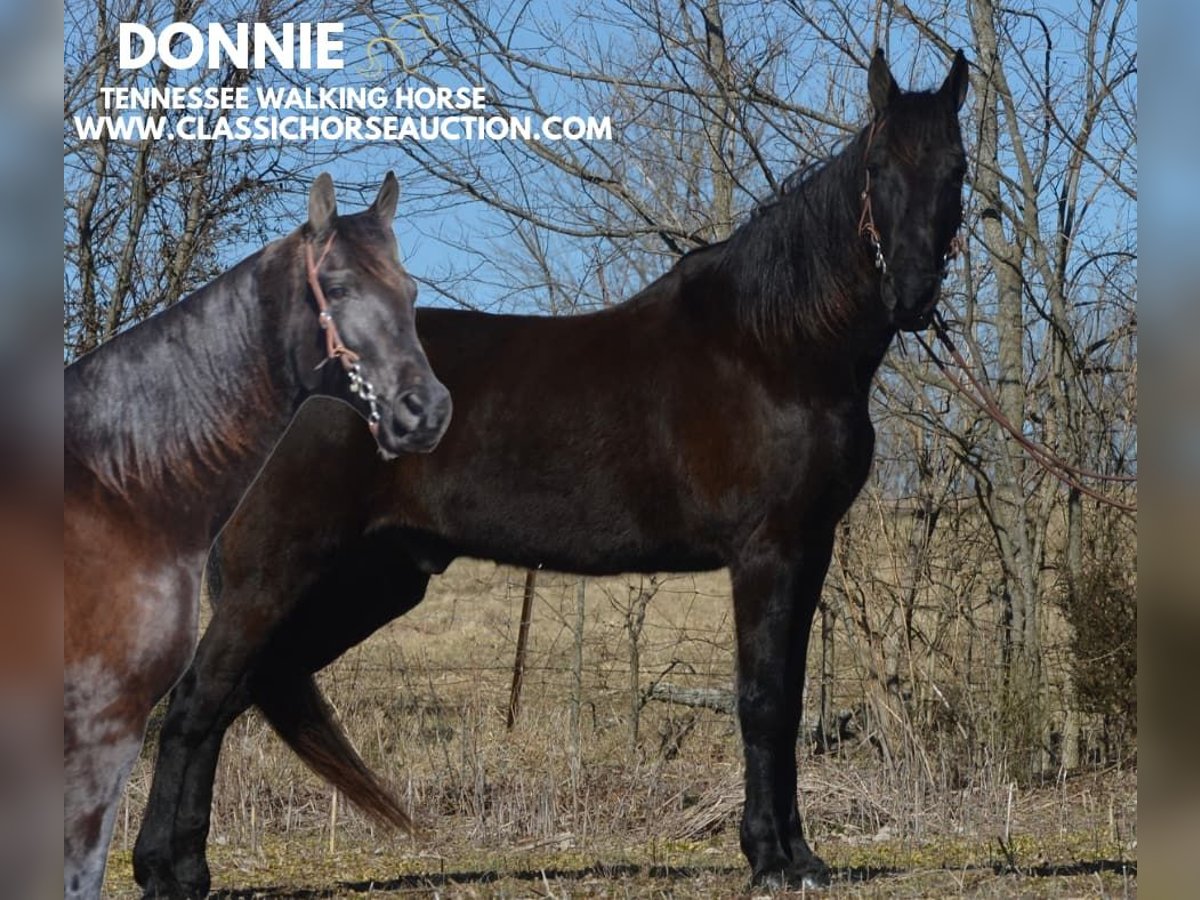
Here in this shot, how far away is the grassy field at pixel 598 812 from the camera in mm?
4977

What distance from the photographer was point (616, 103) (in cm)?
763

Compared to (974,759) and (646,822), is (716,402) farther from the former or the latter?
(974,759)

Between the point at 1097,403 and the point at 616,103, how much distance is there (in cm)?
312

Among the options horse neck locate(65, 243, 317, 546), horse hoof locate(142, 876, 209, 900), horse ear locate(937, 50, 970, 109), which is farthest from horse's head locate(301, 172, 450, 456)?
horse ear locate(937, 50, 970, 109)

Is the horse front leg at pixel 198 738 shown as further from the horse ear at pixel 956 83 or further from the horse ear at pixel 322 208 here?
the horse ear at pixel 956 83

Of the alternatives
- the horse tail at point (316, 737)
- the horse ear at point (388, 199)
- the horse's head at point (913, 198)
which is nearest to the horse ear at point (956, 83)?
the horse's head at point (913, 198)

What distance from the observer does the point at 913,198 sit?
4520 mm

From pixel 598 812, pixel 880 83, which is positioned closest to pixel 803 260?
pixel 880 83

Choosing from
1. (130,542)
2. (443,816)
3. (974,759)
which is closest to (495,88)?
(443,816)

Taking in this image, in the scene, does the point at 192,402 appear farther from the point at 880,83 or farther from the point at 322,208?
the point at 880,83

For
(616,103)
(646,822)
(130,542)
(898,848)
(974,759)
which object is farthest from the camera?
(616,103)

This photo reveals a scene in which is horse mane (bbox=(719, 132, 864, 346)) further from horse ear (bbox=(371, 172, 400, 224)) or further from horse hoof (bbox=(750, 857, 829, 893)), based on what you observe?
horse ear (bbox=(371, 172, 400, 224))

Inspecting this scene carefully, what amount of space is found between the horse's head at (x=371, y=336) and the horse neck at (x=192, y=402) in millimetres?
106

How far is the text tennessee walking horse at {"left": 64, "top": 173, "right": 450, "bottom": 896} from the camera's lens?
8.40 feet
